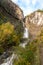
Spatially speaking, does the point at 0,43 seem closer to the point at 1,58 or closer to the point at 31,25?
the point at 1,58

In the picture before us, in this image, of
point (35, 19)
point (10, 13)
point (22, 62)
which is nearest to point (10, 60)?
point (22, 62)

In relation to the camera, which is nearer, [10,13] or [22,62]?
[22,62]

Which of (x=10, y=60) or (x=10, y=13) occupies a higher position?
(x=10, y=13)

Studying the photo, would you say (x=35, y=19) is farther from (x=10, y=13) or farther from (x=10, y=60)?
(x=10, y=60)

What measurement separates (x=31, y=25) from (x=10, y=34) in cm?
1527

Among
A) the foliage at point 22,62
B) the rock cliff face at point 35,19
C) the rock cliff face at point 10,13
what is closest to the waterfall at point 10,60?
the foliage at point 22,62

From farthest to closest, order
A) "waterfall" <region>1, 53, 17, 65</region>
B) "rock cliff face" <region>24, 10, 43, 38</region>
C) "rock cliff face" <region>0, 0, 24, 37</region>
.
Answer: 1. "rock cliff face" <region>24, 10, 43, 38</region>
2. "rock cliff face" <region>0, 0, 24, 37</region>
3. "waterfall" <region>1, 53, 17, 65</region>

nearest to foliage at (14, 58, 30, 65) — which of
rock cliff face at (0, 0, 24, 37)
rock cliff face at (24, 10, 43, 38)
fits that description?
rock cliff face at (0, 0, 24, 37)

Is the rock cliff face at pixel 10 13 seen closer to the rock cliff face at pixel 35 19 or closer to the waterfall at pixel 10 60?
the waterfall at pixel 10 60

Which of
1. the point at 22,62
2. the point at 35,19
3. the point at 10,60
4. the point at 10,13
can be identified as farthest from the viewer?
the point at 35,19

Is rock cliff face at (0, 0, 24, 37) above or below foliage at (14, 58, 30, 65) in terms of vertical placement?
above

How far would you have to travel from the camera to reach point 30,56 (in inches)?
544

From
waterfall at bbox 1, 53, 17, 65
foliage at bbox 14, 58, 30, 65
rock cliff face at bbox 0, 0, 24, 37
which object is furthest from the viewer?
rock cliff face at bbox 0, 0, 24, 37

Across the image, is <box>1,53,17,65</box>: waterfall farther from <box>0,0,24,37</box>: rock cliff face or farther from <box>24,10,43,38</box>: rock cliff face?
<box>24,10,43,38</box>: rock cliff face
